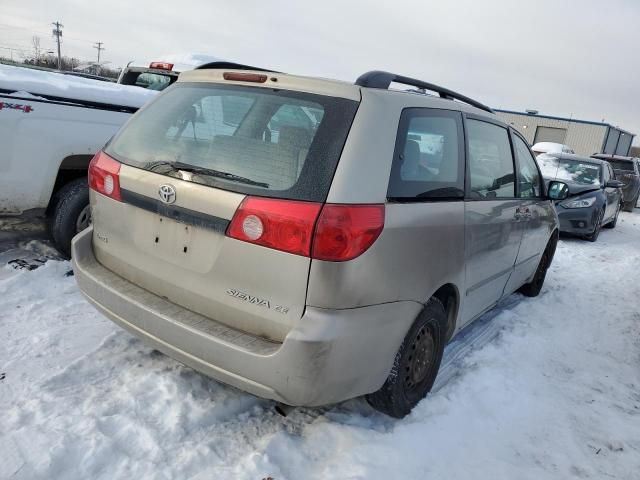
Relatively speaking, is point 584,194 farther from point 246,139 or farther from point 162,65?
point 246,139

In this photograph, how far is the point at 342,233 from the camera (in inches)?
85.0

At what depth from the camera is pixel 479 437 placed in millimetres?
2840

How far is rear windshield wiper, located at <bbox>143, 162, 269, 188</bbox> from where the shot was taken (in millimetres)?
2311

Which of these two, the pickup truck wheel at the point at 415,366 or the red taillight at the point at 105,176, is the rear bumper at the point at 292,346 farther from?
the red taillight at the point at 105,176

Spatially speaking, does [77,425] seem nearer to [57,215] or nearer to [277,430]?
[277,430]

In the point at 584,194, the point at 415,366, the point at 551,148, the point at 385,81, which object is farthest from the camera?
the point at 551,148

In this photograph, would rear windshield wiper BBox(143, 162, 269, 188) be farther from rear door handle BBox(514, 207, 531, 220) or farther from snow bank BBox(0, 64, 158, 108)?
rear door handle BBox(514, 207, 531, 220)

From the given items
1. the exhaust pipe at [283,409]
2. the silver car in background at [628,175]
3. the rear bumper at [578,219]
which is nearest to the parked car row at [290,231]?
the exhaust pipe at [283,409]

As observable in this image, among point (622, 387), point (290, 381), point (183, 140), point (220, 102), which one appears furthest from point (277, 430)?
point (622, 387)

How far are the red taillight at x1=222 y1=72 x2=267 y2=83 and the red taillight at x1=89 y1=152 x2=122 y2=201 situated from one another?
0.76 m

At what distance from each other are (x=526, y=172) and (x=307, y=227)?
2962mm

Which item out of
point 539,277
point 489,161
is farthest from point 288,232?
point 539,277

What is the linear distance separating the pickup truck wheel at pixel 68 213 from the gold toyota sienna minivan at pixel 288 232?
152 cm

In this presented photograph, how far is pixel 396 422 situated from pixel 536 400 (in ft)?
3.52
